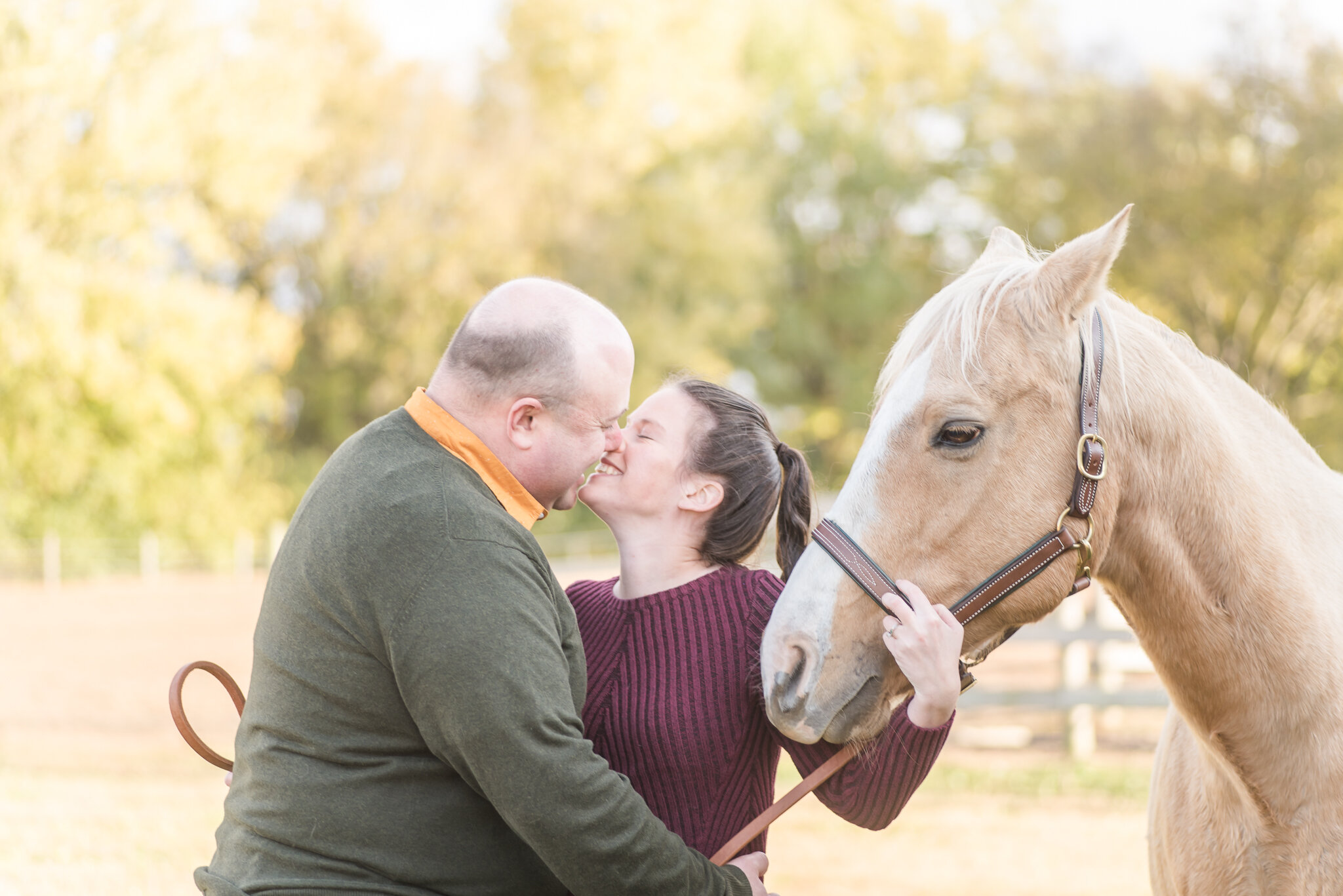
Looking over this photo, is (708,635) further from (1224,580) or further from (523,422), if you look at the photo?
(1224,580)

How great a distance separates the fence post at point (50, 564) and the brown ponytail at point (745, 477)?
763 inches

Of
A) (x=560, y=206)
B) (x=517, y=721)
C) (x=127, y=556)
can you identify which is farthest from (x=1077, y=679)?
(x=560, y=206)

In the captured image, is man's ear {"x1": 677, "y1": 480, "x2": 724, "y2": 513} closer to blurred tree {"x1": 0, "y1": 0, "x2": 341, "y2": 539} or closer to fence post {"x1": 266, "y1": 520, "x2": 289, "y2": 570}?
blurred tree {"x1": 0, "y1": 0, "x2": 341, "y2": 539}

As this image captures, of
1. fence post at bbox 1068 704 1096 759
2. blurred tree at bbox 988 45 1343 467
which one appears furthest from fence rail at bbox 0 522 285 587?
blurred tree at bbox 988 45 1343 467

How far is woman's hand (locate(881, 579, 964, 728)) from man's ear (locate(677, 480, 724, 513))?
0.44 metres

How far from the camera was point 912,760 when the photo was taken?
6.49ft

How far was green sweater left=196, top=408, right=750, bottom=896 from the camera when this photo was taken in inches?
63.9

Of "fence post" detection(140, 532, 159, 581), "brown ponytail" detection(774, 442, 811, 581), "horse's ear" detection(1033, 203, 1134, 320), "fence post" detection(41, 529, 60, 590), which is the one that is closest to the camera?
"horse's ear" detection(1033, 203, 1134, 320)

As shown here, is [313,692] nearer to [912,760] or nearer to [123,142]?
[912,760]

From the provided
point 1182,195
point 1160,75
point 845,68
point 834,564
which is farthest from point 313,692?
point 845,68

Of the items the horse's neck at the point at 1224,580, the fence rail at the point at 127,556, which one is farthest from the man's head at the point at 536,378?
the fence rail at the point at 127,556

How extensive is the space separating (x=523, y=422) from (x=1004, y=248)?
1.11 m

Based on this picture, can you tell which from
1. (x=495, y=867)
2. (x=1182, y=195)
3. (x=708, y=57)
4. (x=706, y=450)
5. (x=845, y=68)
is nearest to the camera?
(x=495, y=867)

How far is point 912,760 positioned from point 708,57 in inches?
1024
